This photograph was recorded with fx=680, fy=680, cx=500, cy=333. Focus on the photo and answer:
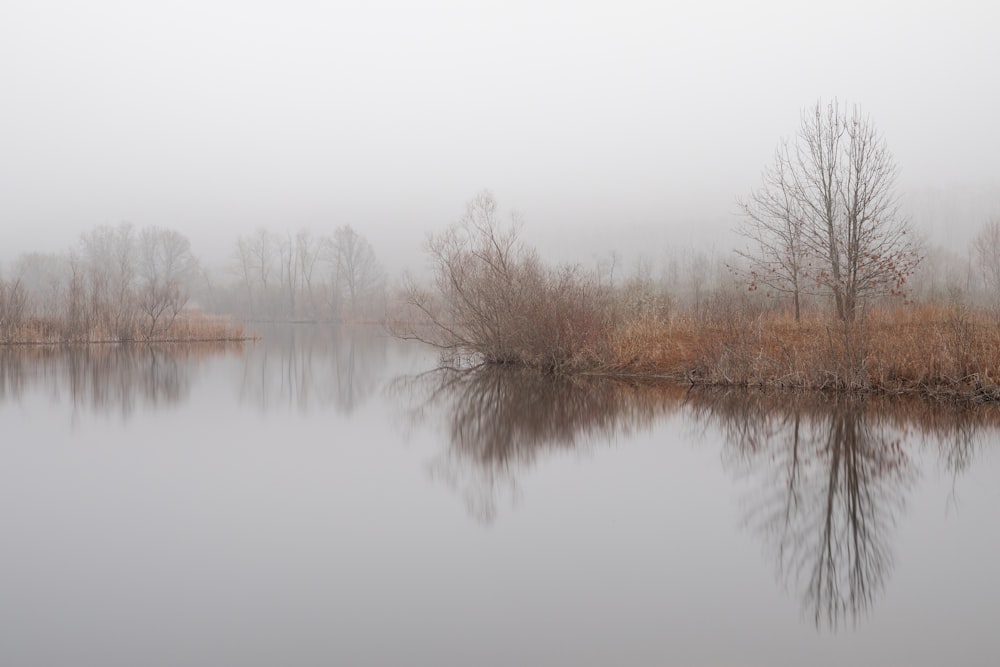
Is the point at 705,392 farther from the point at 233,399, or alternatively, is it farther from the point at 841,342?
the point at 233,399

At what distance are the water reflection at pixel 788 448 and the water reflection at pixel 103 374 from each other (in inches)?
219

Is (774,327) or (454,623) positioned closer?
(454,623)

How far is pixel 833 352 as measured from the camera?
12.4 metres

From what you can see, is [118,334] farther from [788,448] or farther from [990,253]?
[990,253]

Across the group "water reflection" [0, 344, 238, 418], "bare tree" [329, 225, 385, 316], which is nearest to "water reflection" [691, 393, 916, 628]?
"water reflection" [0, 344, 238, 418]

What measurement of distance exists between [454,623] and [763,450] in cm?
557

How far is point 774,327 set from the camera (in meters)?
15.8

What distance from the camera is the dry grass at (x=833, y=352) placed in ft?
37.7

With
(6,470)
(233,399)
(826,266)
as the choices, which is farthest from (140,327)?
(826,266)

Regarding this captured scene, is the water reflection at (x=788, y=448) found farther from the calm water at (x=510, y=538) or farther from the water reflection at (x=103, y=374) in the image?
the water reflection at (x=103, y=374)

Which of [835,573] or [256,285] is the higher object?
[256,285]

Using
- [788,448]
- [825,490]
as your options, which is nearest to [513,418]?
[788,448]

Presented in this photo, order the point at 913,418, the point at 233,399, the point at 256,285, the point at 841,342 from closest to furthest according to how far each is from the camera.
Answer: the point at 913,418 < the point at 841,342 < the point at 233,399 < the point at 256,285

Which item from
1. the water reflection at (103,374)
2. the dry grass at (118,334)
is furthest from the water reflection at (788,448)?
the dry grass at (118,334)
